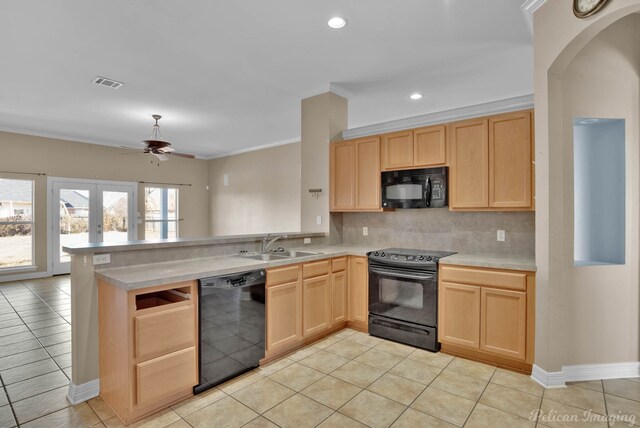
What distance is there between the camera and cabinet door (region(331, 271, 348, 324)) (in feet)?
11.7

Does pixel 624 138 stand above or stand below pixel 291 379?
above

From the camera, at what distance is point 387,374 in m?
2.71

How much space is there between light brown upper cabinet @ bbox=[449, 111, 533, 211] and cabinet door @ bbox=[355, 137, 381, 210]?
33.4 inches

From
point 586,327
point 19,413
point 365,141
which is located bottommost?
point 19,413

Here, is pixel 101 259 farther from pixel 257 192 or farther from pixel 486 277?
pixel 257 192

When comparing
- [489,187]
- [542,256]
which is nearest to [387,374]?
[542,256]

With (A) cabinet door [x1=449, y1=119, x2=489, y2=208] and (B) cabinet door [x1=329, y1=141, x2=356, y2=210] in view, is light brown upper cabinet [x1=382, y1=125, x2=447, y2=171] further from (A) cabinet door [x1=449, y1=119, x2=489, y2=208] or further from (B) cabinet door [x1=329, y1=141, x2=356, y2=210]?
(B) cabinet door [x1=329, y1=141, x2=356, y2=210]

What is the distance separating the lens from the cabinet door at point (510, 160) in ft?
9.63

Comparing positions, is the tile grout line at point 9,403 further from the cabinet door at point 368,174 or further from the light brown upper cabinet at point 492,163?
the light brown upper cabinet at point 492,163

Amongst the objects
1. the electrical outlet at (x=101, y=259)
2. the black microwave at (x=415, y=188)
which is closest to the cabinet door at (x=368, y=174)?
the black microwave at (x=415, y=188)

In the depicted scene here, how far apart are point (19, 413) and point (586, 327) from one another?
13.5 feet

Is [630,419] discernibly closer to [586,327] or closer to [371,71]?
[586,327]

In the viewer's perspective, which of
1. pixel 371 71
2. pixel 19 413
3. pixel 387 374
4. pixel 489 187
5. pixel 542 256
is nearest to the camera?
pixel 19 413

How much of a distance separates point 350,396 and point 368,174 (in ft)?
7.92
